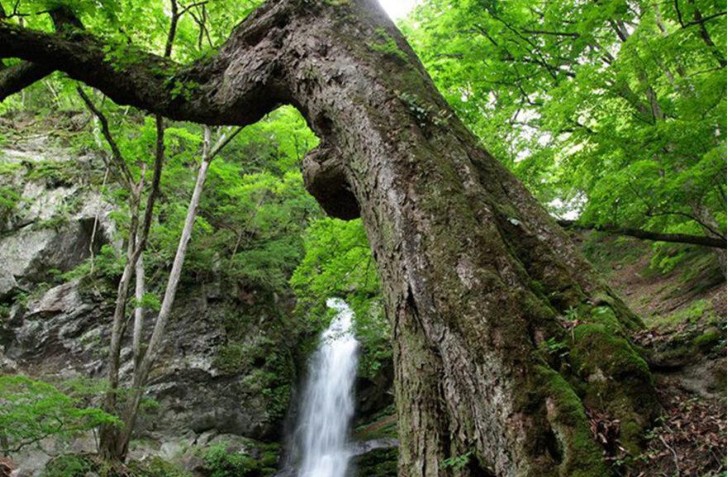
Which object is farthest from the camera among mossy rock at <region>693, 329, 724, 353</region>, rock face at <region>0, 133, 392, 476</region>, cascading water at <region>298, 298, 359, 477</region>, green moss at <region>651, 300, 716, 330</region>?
rock face at <region>0, 133, 392, 476</region>

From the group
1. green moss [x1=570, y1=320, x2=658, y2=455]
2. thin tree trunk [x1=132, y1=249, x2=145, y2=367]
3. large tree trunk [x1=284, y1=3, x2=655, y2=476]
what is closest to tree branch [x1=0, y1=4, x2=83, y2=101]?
large tree trunk [x1=284, y1=3, x2=655, y2=476]

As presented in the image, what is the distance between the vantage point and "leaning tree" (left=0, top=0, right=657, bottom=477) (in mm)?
2184

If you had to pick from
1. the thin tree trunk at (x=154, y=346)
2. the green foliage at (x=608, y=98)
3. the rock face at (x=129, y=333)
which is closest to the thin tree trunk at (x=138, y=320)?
the thin tree trunk at (x=154, y=346)

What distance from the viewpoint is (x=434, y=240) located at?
2.63 metres

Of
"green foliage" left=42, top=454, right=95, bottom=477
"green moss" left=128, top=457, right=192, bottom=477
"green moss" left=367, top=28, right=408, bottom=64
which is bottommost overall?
"green moss" left=128, top=457, right=192, bottom=477

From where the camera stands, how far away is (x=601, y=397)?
2.21 metres

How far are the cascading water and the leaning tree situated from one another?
28.1ft

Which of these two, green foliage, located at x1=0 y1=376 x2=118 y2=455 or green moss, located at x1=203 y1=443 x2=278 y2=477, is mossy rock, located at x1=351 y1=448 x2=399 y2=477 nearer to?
green moss, located at x1=203 y1=443 x2=278 y2=477

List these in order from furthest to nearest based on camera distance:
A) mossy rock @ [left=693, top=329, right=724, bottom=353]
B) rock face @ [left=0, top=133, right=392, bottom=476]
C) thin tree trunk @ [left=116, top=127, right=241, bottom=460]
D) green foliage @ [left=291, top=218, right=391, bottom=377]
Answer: rock face @ [left=0, top=133, right=392, bottom=476] → thin tree trunk @ [left=116, top=127, right=241, bottom=460] → green foliage @ [left=291, top=218, right=391, bottom=377] → mossy rock @ [left=693, top=329, right=724, bottom=353]

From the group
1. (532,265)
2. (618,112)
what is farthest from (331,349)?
(532,265)

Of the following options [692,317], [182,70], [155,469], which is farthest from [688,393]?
[155,469]

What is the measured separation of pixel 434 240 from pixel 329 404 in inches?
489

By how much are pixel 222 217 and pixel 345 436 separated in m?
7.79

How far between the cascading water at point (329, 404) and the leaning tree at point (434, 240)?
855 centimetres
